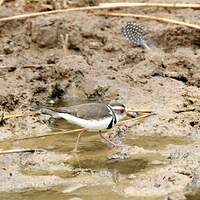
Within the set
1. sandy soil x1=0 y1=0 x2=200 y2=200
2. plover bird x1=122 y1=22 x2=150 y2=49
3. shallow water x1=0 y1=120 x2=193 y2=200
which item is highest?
plover bird x1=122 y1=22 x2=150 y2=49

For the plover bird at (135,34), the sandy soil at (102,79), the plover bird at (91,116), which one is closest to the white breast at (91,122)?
the plover bird at (91,116)

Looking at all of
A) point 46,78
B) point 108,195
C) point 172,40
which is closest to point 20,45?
point 46,78

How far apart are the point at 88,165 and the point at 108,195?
793 mm

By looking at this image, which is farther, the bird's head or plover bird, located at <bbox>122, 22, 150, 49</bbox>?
plover bird, located at <bbox>122, 22, 150, 49</bbox>

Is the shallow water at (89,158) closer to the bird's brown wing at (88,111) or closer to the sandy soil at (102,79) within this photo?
the sandy soil at (102,79)

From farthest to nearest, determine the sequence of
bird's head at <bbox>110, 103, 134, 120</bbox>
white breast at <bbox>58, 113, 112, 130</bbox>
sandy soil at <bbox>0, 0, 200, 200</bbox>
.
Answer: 1. bird's head at <bbox>110, 103, 134, 120</bbox>
2. white breast at <bbox>58, 113, 112, 130</bbox>
3. sandy soil at <bbox>0, 0, 200, 200</bbox>

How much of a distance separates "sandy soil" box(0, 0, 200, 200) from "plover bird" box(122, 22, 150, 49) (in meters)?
0.11

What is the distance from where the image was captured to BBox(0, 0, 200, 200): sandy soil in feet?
22.5

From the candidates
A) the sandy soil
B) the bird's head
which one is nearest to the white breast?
the bird's head

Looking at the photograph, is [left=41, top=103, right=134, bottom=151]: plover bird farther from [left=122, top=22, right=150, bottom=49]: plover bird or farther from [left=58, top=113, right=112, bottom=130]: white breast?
[left=122, top=22, right=150, bottom=49]: plover bird

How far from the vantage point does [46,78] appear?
30.7ft

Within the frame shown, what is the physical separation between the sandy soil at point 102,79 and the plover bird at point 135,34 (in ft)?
0.38

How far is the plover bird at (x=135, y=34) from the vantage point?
9.94m

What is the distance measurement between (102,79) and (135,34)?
965 millimetres
